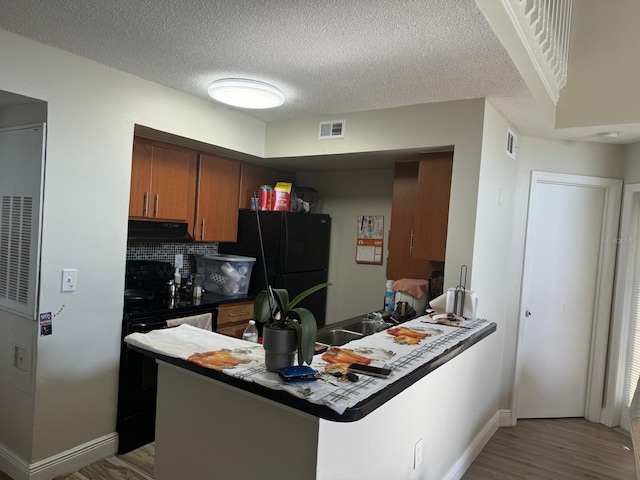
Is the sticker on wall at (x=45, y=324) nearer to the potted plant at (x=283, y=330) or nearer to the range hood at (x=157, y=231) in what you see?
the range hood at (x=157, y=231)

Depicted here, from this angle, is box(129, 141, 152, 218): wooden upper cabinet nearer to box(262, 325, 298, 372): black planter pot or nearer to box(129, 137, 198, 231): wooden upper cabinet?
box(129, 137, 198, 231): wooden upper cabinet

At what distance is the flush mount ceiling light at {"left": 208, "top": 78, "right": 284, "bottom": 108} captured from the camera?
244cm

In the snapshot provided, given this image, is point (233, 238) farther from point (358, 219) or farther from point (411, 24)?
point (411, 24)

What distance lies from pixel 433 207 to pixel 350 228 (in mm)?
1390

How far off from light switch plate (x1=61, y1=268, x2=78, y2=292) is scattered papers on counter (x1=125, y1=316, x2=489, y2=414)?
0.82 metres

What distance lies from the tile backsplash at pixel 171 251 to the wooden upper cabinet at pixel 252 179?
21.2 inches

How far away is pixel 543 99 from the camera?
2.69m

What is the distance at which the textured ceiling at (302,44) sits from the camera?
1.70 metres

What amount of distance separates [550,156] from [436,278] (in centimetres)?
141

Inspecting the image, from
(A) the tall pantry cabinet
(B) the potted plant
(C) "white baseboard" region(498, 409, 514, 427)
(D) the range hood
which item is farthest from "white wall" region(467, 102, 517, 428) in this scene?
(D) the range hood

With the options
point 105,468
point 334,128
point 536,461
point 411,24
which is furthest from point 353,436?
point 334,128

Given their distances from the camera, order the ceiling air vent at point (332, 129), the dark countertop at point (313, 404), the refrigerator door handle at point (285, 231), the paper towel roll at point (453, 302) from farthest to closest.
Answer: the refrigerator door handle at point (285, 231) → the ceiling air vent at point (332, 129) → the paper towel roll at point (453, 302) → the dark countertop at point (313, 404)

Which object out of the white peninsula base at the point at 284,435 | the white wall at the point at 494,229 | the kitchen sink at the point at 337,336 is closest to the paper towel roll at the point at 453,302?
the white wall at the point at 494,229

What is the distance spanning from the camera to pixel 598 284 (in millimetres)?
3498
